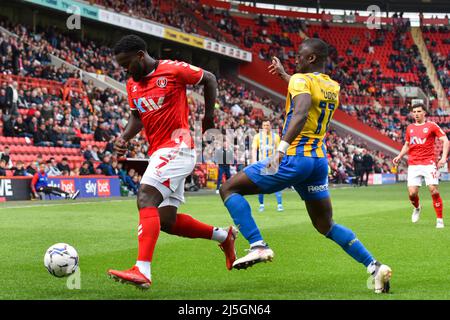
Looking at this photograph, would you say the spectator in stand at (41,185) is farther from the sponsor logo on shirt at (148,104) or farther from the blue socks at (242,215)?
the blue socks at (242,215)

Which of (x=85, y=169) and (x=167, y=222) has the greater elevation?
(x=167, y=222)

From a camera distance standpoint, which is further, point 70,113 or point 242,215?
point 70,113

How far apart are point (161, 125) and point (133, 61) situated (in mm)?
669

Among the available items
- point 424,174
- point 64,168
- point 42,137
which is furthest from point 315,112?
point 42,137

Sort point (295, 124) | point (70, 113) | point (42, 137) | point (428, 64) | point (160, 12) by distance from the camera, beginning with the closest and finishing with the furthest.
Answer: point (295, 124), point (42, 137), point (70, 113), point (160, 12), point (428, 64)

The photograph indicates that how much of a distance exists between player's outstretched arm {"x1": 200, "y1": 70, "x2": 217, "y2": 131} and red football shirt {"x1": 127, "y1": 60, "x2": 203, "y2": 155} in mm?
159

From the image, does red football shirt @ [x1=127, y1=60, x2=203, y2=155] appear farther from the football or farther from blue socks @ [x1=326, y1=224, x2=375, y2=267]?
blue socks @ [x1=326, y1=224, x2=375, y2=267]

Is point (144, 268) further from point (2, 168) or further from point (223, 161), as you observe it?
point (223, 161)

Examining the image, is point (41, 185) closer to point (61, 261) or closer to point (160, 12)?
point (61, 261)

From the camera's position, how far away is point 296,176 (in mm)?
6484

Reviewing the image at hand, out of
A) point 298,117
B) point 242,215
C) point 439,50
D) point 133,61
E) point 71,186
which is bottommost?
point 71,186

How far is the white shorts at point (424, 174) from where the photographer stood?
547 inches

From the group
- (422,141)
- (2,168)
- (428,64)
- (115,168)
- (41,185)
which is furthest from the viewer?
(428,64)

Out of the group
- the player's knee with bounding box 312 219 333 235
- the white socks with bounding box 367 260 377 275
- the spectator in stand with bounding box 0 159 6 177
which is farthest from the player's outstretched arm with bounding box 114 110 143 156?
the spectator in stand with bounding box 0 159 6 177
